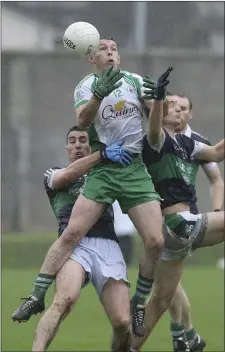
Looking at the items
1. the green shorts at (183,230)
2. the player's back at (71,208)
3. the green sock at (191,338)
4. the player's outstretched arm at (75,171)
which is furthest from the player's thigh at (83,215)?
the green sock at (191,338)

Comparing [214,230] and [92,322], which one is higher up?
[214,230]

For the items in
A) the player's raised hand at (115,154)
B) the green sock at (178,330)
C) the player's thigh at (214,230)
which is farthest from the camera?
the green sock at (178,330)

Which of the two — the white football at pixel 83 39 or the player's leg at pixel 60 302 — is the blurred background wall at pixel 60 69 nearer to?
the white football at pixel 83 39

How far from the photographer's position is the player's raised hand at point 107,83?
25.5 feet

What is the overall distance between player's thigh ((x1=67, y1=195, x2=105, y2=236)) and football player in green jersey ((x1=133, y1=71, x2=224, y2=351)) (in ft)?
2.98

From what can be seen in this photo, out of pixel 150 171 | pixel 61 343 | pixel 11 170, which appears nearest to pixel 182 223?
pixel 150 171

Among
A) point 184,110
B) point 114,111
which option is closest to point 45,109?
point 184,110

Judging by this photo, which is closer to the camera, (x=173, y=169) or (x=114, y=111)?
(x=114, y=111)

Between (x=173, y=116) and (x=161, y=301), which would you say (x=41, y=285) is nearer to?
(x=161, y=301)

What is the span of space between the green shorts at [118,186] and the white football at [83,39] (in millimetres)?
842

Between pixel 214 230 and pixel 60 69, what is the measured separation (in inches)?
474

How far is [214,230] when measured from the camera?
902 cm

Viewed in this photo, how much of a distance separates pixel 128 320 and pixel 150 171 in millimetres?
1346

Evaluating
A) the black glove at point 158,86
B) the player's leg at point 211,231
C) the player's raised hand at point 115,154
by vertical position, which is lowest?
the player's leg at point 211,231
